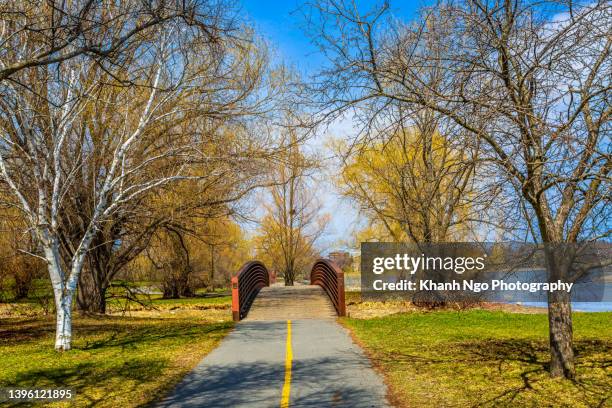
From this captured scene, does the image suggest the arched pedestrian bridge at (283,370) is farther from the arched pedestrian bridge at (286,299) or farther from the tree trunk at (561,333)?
the tree trunk at (561,333)

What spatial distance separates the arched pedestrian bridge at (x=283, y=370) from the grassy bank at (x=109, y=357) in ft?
1.57

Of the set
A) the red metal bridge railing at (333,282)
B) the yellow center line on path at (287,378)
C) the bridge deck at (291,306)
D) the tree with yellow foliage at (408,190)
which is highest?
the tree with yellow foliage at (408,190)

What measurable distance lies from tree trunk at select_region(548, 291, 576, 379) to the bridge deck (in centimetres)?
1116

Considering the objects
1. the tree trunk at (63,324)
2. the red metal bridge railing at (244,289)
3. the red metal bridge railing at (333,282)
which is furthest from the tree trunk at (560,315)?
the red metal bridge railing at (244,289)

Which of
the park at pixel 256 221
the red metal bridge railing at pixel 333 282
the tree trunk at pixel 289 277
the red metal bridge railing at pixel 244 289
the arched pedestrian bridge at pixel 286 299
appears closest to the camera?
the park at pixel 256 221

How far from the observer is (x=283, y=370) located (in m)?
9.67

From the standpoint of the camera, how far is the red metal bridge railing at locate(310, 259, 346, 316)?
1966 centimetres

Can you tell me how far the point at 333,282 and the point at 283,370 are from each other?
12.6 m

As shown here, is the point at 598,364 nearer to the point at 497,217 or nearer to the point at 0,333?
the point at 497,217

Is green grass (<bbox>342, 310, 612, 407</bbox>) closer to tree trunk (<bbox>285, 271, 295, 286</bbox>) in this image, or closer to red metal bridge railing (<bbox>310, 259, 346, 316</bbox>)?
red metal bridge railing (<bbox>310, 259, 346, 316</bbox>)

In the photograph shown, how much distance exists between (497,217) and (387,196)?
17363 mm

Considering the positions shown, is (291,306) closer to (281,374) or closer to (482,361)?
(482,361)

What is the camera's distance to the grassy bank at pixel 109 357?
8531 millimetres

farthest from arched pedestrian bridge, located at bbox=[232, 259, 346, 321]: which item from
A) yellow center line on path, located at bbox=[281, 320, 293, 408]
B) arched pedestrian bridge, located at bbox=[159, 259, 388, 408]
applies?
yellow center line on path, located at bbox=[281, 320, 293, 408]
